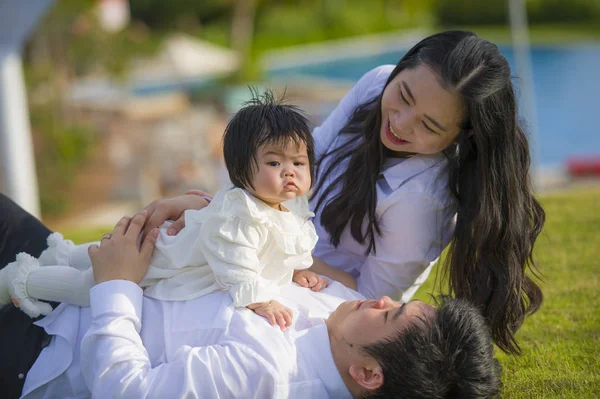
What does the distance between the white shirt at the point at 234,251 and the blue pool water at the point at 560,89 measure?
46.5 feet

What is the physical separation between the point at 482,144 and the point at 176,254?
1.08 metres

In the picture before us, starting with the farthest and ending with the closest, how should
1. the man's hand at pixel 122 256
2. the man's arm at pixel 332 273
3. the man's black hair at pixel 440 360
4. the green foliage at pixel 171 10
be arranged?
the green foliage at pixel 171 10 < the man's arm at pixel 332 273 < the man's hand at pixel 122 256 < the man's black hair at pixel 440 360

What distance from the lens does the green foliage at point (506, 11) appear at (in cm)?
2791

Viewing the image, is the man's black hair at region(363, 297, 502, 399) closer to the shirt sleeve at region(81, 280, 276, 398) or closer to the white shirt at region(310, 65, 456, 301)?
the shirt sleeve at region(81, 280, 276, 398)

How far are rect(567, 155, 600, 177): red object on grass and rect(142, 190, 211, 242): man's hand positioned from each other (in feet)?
36.3

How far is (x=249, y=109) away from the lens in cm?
238

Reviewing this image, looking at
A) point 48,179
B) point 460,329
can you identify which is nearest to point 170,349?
point 460,329

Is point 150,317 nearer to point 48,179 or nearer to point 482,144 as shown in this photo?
point 482,144

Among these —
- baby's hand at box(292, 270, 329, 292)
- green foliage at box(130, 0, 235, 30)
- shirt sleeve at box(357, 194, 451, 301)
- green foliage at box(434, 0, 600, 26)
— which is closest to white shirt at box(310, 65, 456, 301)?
shirt sleeve at box(357, 194, 451, 301)

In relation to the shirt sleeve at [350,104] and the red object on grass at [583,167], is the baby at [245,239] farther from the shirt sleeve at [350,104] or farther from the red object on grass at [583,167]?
the red object on grass at [583,167]

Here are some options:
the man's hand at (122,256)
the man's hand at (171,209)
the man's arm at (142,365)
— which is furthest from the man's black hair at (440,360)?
the man's hand at (171,209)

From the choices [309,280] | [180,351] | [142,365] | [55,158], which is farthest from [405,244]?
[55,158]

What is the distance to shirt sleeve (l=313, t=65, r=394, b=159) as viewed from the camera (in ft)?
9.85

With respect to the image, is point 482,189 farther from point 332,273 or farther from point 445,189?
point 332,273
